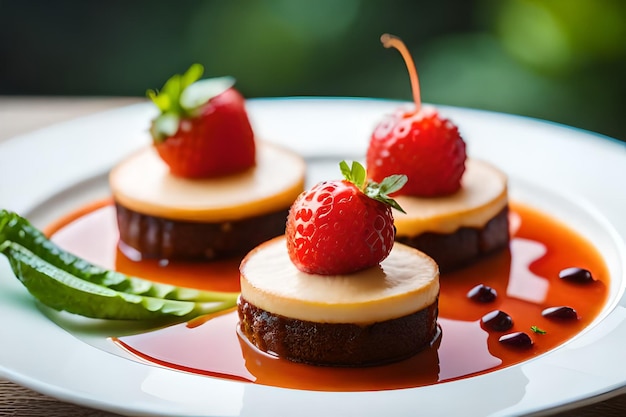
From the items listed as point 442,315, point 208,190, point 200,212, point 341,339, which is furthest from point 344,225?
point 208,190

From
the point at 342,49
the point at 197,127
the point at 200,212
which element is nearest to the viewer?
the point at 200,212

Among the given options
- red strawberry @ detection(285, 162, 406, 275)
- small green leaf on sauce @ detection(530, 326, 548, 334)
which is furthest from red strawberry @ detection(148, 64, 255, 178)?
small green leaf on sauce @ detection(530, 326, 548, 334)

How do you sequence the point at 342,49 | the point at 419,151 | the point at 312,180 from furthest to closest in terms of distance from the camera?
the point at 342,49, the point at 312,180, the point at 419,151

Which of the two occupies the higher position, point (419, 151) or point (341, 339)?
point (419, 151)

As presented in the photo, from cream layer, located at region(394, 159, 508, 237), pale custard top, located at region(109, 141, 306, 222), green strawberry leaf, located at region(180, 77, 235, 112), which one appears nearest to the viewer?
cream layer, located at region(394, 159, 508, 237)

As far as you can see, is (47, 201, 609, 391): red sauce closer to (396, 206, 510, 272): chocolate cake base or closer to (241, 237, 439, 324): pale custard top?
(396, 206, 510, 272): chocolate cake base

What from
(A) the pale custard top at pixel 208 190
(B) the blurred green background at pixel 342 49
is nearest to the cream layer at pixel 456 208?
(A) the pale custard top at pixel 208 190

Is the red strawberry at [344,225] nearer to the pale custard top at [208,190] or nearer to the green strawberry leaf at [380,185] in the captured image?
the green strawberry leaf at [380,185]

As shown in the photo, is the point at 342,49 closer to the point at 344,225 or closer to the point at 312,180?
the point at 312,180
